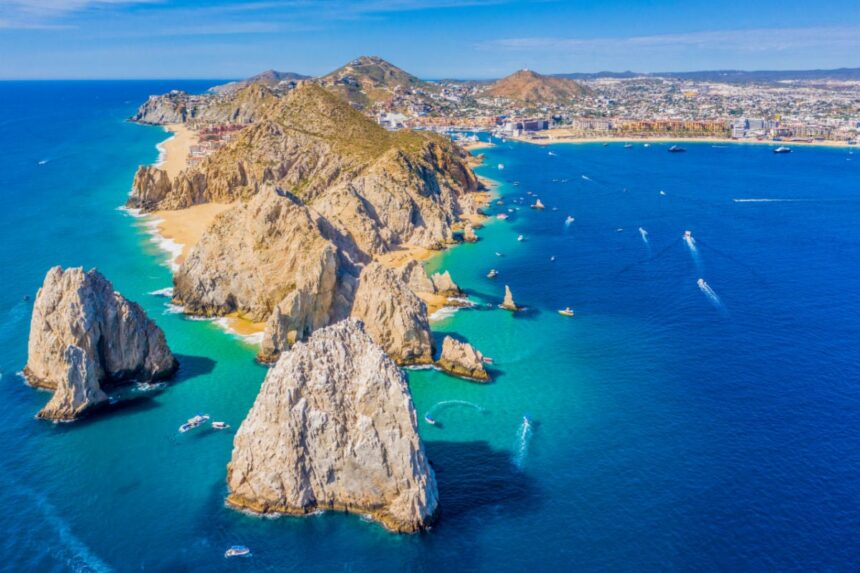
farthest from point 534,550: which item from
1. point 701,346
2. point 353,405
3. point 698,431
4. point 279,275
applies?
point 279,275

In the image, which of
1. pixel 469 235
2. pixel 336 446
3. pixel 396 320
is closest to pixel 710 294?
pixel 469 235

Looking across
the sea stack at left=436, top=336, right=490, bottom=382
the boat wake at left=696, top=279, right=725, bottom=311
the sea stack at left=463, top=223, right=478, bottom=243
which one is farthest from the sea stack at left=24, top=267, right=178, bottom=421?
the boat wake at left=696, top=279, right=725, bottom=311

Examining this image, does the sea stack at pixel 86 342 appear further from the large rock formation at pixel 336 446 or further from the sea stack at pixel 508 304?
the sea stack at pixel 508 304

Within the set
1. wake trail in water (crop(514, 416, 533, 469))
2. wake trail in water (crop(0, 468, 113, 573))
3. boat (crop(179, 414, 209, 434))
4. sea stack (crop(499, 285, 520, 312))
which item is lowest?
wake trail in water (crop(514, 416, 533, 469))

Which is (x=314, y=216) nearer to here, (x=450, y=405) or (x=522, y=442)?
(x=450, y=405)

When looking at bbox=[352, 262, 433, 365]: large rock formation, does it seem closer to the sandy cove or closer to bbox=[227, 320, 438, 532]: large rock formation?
the sandy cove
